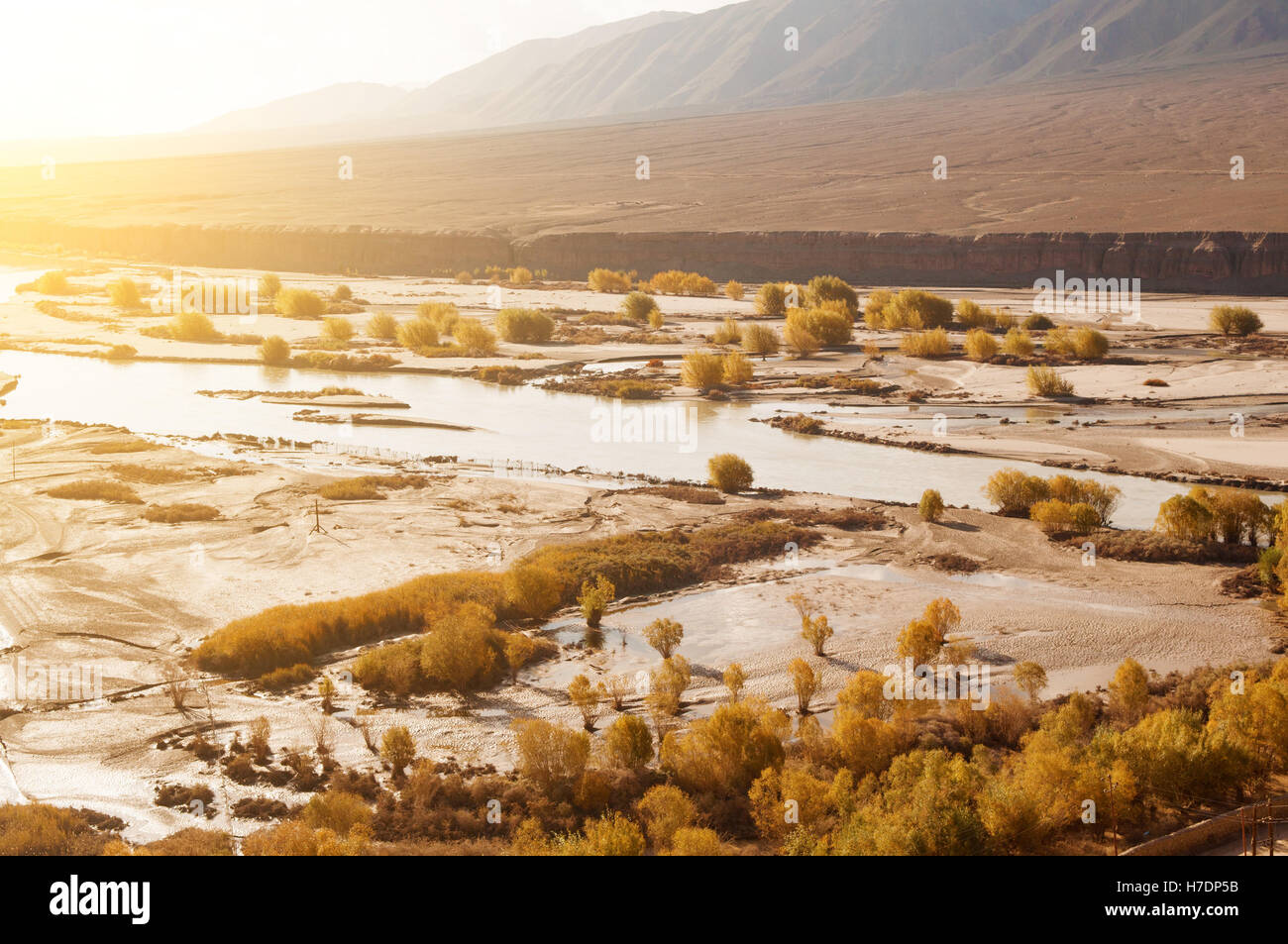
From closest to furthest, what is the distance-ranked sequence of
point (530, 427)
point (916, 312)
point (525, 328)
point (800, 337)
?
point (530, 427) < point (800, 337) < point (916, 312) < point (525, 328)

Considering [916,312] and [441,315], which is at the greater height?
[441,315]

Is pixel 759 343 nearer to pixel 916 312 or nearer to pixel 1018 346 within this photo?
pixel 916 312

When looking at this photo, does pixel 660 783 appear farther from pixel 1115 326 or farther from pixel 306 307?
pixel 306 307

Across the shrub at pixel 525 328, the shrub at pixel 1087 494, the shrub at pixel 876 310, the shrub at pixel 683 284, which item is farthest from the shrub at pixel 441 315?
the shrub at pixel 1087 494

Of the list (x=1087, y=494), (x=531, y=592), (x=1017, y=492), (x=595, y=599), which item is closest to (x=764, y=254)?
(x=1017, y=492)

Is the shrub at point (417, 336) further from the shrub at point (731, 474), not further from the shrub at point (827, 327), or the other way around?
the shrub at point (731, 474)

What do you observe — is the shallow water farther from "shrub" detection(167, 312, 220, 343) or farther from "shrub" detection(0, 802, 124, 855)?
"shrub" detection(0, 802, 124, 855)

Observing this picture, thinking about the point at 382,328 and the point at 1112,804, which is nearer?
the point at 1112,804
